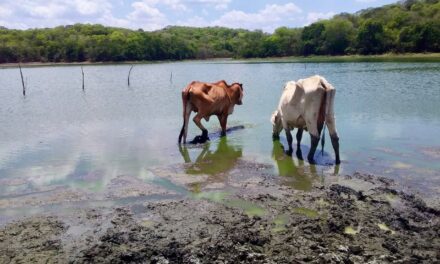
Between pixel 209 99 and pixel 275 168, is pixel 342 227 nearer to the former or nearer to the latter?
pixel 275 168

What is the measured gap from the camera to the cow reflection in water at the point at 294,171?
941 cm

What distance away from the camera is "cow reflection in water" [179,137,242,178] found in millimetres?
10555

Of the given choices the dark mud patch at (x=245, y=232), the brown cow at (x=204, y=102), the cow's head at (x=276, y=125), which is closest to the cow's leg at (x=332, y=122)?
the dark mud patch at (x=245, y=232)

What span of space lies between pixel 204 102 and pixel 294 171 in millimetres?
4252

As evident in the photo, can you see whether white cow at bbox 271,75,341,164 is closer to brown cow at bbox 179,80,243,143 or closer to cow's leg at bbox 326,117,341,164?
cow's leg at bbox 326,117,341,164

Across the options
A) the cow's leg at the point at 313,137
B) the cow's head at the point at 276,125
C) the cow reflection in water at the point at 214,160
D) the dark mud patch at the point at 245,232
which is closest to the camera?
the dark mud patch at the point at 245,232

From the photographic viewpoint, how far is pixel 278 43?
351ft

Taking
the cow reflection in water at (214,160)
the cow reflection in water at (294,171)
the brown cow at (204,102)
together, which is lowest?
the cow reflection in water at (214,160)

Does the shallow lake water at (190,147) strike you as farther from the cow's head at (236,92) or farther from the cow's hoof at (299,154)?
the cow's head at (236,92)

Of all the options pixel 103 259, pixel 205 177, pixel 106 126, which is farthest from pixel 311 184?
pixel 106 126

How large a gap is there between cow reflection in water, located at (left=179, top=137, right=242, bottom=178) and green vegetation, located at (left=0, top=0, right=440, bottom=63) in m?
69.3

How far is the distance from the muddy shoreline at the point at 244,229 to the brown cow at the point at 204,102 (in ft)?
15.6

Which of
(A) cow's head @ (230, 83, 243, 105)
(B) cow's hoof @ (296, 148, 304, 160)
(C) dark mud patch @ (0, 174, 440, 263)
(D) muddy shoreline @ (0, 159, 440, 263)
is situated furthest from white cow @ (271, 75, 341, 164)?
(A) cow's head @ (230, 83, 243, 105)

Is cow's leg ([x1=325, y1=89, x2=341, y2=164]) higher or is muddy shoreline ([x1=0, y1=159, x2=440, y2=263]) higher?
cow's leg ([x1=325, y1=89, x2=341, y2=164])
